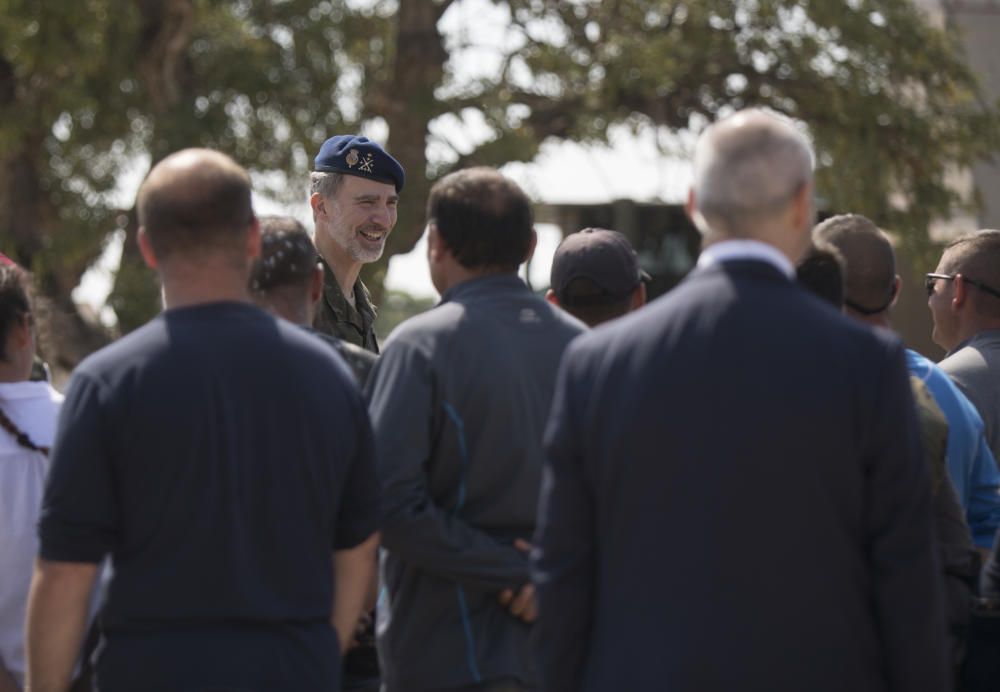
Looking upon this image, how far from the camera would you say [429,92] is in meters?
14.7

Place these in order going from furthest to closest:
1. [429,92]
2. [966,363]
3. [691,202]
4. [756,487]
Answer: [429,92]
[966,363]
[691,202]
[756,487]

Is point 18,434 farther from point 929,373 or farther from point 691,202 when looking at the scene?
point 929,373

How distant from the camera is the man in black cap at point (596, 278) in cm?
395

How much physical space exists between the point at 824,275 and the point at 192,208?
1.40 metres

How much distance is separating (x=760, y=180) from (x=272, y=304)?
1.29 meters

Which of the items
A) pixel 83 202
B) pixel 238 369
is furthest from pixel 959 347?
pixel 83 202

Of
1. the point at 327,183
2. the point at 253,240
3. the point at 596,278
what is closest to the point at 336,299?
the point at 327,183

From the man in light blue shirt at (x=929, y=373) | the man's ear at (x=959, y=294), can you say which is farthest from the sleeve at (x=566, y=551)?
the man's ear at (x=959, y=294)

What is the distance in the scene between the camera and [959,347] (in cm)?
499

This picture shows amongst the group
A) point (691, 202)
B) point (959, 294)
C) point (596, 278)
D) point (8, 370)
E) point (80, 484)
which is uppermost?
point (691, 202)

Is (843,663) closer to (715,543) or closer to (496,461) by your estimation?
(715,543)

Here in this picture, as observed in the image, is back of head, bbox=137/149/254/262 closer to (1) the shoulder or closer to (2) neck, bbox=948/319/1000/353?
(1) the shoulder

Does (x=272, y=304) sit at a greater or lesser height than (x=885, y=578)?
greater

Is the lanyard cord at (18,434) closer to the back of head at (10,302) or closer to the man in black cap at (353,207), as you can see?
the back of head at (10,302)
